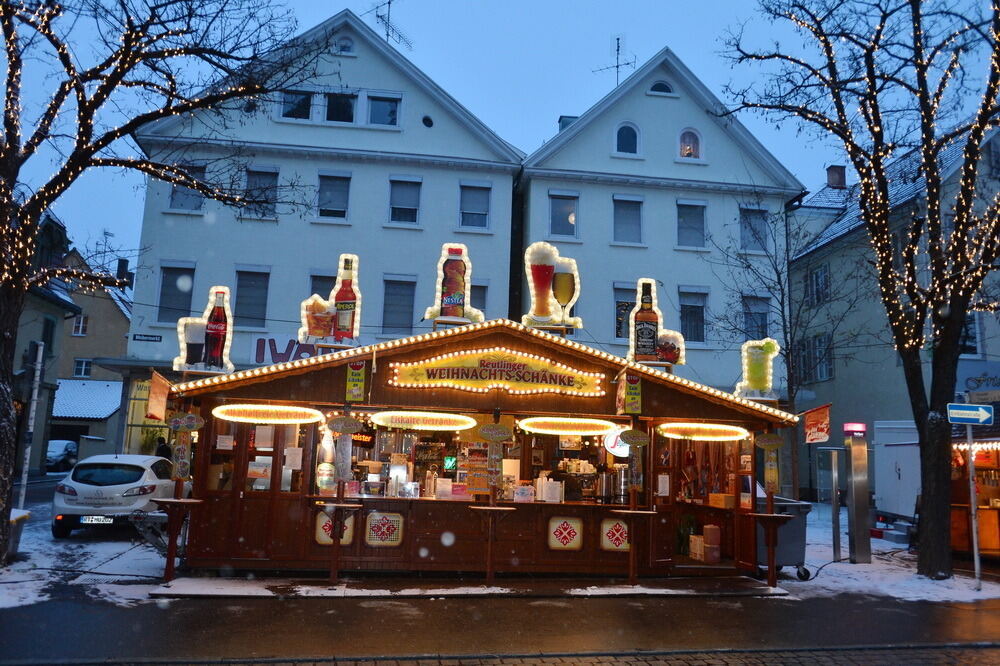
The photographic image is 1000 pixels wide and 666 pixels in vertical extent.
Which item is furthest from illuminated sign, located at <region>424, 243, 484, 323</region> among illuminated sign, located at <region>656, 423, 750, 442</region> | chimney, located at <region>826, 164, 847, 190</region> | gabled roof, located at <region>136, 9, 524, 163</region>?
chimney, located at <region>826, 164, 847, 190</region>

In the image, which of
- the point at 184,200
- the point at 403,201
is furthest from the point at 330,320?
the point at 184,200

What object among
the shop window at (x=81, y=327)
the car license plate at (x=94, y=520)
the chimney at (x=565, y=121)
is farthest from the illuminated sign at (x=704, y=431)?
the shop window at (x=81, y=327)

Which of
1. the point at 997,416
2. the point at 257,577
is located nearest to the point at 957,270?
the point at 997,416

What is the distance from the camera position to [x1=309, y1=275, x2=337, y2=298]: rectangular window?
872 inches

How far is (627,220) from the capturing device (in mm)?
23766

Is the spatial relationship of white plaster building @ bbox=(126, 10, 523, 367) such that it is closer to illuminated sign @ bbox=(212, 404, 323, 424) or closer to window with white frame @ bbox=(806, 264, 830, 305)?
illuminated sign @ bbox=(212, 404, 323, 424)

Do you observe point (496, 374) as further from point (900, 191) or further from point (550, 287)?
point (900, 191)

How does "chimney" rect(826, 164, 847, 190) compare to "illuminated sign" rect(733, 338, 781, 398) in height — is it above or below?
above

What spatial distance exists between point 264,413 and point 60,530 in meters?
5.82

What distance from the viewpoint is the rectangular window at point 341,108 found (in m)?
22.8

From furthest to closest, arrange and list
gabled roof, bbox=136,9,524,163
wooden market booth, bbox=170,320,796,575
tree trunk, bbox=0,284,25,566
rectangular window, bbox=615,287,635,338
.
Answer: gabled roof, bbox=136,9,524,163
rectangular window, bbox=615,287,635,338
wooden market booth, bbox=170,320,796,575
tree trunk, bbox=0,284,25,566

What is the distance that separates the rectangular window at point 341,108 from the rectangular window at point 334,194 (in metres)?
1.78

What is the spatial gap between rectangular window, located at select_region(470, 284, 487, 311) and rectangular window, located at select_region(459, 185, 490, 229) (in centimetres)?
181

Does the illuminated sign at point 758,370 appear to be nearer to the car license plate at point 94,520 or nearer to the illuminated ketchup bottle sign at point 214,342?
the illuminated ketchup bottle sign at point 214,342
